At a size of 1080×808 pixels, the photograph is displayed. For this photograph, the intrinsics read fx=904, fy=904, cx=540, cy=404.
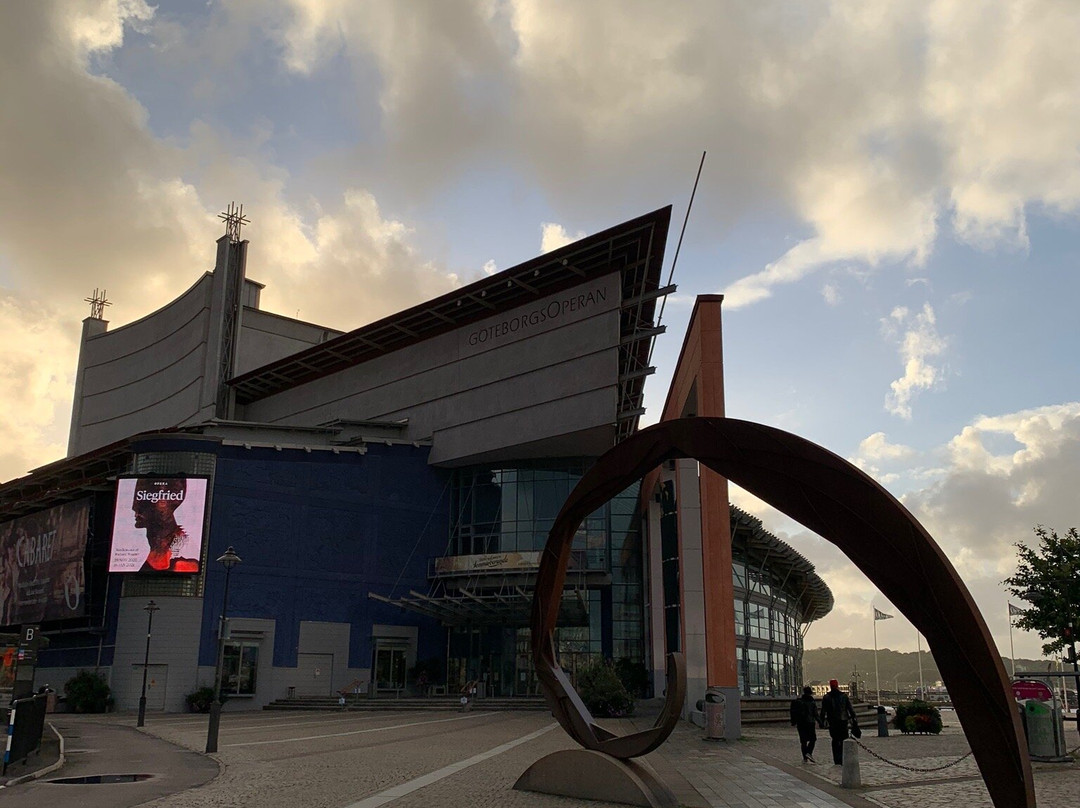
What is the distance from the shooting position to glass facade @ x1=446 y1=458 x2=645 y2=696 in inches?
2004

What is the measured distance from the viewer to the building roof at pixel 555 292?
44531 millimetres

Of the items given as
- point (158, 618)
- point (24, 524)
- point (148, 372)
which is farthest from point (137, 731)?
point (148, 372)

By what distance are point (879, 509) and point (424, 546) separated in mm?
45498

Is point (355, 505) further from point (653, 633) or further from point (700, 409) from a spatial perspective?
point (700, 409)

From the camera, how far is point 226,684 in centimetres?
4534

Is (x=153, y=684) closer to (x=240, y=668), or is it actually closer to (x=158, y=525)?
(x=240, y=668)

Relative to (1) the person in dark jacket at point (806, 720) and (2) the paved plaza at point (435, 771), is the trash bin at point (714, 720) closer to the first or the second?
(2) the paved plaza at point (435, 771)

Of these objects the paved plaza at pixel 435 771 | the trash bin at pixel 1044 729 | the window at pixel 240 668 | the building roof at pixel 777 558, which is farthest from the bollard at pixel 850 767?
the window at pixel 240 668

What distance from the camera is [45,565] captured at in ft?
172

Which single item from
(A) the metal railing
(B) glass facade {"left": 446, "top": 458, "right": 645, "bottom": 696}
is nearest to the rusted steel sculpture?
(A) the metal railing

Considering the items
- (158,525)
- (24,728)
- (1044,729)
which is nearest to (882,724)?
(1044,729)

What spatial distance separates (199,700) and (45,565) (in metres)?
15.8

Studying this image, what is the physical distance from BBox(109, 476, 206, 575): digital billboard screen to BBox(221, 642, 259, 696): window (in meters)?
4.81

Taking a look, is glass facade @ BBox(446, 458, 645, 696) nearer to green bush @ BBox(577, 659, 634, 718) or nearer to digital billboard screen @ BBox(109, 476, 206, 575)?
green bush @ BBox(577, 659, 634, 718)
